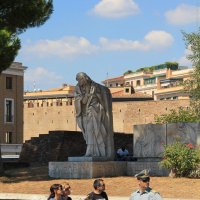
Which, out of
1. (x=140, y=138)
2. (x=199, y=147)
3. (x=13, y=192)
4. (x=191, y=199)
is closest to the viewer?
(x=191, y=199)

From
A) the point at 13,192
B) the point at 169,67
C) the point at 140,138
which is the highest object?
the point at 169,67

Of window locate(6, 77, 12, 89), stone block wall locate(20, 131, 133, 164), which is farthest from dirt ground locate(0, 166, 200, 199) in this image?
window locate(6, 77, 12, 89)

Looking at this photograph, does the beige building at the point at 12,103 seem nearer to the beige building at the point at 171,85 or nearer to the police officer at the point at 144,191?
the beige building at the point at 171,85

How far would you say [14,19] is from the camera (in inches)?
908

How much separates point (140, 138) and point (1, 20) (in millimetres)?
5975

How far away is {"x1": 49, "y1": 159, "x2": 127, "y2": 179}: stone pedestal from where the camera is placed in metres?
19.8

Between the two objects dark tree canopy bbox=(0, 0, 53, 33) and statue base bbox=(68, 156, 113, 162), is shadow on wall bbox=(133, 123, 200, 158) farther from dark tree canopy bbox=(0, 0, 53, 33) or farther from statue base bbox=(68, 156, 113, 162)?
dark tree canopy bbox=(0, 0, 53, 33)

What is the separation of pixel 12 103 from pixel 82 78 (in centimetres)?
5089

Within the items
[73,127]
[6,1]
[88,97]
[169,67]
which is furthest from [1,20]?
[169,67]

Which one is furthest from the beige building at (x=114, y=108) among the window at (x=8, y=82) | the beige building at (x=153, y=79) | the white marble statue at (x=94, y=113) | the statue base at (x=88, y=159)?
the statue base at (x=88, y=159)

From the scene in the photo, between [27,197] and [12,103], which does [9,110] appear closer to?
[12,103]

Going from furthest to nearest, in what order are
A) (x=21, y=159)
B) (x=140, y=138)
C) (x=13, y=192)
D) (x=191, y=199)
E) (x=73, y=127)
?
(x=73, y=127), (x=21, y=159), (x=140, y=138), (x=13, y=192), (x=191, y=199)

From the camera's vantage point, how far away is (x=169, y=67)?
150 m

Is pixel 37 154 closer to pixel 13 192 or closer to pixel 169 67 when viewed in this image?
pixel 13 192
